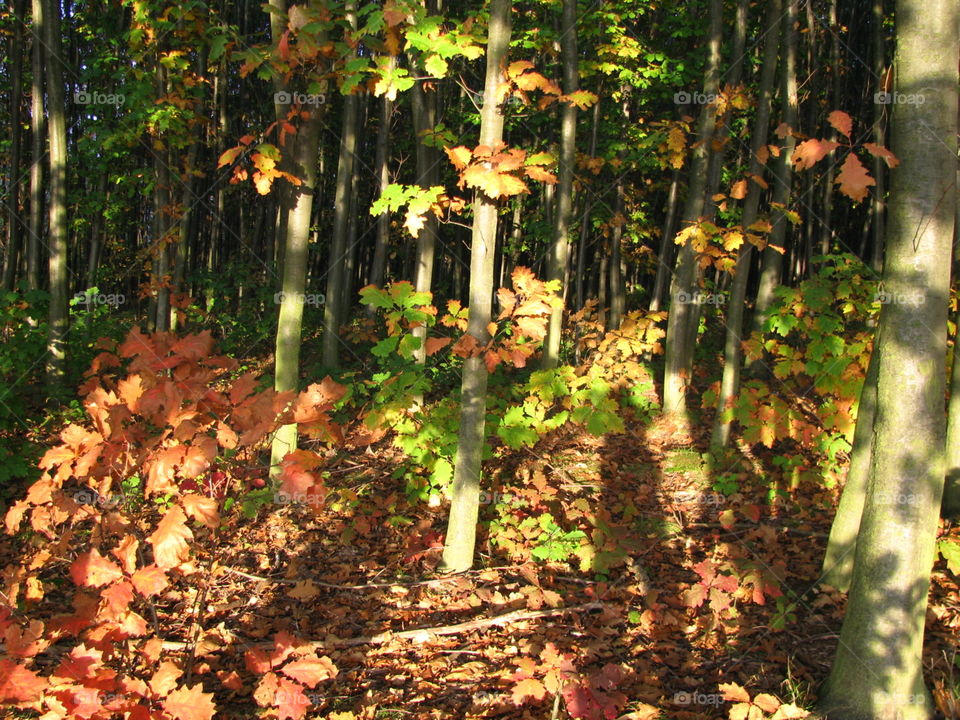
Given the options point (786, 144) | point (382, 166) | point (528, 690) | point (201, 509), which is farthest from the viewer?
point (382, 166)

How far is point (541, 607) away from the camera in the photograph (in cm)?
473

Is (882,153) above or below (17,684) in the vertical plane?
above

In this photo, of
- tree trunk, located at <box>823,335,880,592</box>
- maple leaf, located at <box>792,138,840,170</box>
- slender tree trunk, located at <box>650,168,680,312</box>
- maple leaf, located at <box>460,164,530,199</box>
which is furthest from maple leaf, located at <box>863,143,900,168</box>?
slender tree trunk, located at <box>650,168,680,312</box>

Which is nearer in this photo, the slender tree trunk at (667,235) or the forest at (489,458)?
the forest at (489,458)

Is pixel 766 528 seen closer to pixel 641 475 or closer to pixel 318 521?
pixel 641 475

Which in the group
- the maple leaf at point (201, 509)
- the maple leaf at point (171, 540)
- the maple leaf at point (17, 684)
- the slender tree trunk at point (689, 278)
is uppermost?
the slender tree trunk at point (689, 278)

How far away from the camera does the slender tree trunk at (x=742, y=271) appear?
23.9ft

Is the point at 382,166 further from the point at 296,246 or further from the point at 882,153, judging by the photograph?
the point at 882,153

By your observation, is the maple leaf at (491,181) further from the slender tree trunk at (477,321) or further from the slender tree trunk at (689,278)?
the slender tree trunk at (689,278)

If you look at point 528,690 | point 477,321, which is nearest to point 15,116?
point 477,321

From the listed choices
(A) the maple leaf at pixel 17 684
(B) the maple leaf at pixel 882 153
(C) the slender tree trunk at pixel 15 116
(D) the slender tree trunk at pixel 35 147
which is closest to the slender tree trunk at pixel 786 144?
(B) the maple leaf at pixel 882 153

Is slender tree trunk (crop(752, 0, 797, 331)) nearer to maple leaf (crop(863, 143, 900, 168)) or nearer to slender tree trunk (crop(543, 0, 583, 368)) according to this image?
slender tree trunk (crop(543, 0, 583, 368))

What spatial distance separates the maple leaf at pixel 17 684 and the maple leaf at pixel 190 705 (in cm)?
52

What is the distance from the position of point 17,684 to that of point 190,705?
2.17 feet
